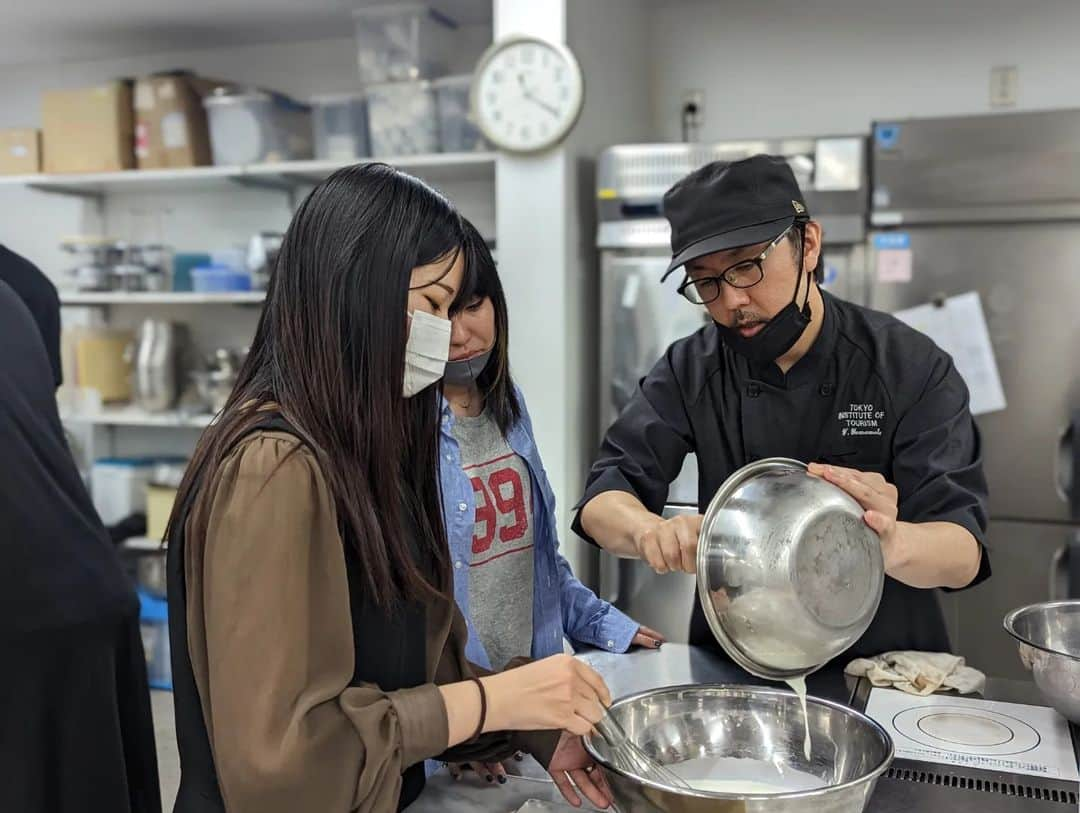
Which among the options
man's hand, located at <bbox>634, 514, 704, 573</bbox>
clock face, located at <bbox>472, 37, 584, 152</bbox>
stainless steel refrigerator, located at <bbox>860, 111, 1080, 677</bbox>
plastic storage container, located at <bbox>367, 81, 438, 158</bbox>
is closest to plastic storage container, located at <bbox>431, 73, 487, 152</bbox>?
plastic storage container, located at <bbox>367, 81, 438, 158</bbox>

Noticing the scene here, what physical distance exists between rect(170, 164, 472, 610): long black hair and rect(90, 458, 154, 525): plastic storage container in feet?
11.2

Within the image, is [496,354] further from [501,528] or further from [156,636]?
[156,636]

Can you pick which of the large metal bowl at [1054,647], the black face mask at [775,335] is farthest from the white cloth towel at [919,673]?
the black face mask at [775,335]

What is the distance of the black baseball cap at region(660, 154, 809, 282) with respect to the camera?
1570 millimetres

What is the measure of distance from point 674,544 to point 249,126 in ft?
10.1

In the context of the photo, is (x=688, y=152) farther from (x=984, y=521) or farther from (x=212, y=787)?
(x=212, y=787)

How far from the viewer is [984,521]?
1597 millimetres

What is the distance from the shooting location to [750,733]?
4.15ft

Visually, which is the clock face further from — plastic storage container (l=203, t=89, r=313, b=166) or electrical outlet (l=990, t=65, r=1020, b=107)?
electrical outlet (l=990, t=65, r=1020, b=107)

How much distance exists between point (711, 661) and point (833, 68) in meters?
2.73

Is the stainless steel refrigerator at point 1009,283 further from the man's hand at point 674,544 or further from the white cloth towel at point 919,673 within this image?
the man's hand at point 674,544

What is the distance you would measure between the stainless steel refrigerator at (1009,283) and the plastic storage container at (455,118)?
1.33m

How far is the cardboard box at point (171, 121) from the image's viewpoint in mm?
3922

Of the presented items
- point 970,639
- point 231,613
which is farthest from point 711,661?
point 970,639
